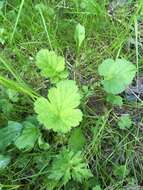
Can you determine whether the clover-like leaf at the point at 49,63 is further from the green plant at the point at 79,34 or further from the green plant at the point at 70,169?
the green plant at the point at 70,169

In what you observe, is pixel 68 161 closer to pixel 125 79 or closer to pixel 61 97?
pixel 61 97

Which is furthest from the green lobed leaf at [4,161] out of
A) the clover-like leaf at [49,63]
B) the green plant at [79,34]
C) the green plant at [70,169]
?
the green plant at [79,34]

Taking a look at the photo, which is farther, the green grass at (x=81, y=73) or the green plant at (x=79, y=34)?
the green plant at (x=79, y=34)

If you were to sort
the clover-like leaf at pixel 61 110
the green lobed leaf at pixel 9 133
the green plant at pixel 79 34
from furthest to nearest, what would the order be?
the green plant at pixel 79 34 < the green lobed leaf at pixel 9 133 < the clover-like leaf at pixel 61 110

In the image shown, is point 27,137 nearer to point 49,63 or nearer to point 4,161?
point 4,161

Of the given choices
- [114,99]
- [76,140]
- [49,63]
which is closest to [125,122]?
[114,99]

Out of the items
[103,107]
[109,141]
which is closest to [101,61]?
[103,107]
